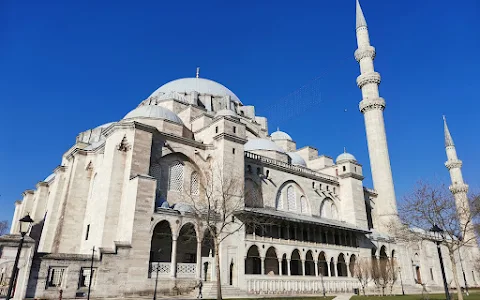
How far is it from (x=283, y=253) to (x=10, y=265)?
16.6 metres

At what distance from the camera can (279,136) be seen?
144 feet

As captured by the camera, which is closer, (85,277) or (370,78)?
(85,277)

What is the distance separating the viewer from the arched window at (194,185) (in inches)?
1012

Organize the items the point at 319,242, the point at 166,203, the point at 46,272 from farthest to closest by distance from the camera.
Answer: the point at 319,242 → the point at 166,203 → the point at 46,272

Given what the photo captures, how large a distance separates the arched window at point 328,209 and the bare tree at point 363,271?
583 centimetres

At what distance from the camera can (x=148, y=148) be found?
22.9 meters

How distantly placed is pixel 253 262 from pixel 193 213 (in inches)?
286

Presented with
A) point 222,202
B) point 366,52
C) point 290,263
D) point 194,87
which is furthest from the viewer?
point 366,52

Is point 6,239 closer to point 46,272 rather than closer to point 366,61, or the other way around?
point 46,272

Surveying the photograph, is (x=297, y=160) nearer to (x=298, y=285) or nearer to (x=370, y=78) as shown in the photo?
Result: (x=370, y=78)

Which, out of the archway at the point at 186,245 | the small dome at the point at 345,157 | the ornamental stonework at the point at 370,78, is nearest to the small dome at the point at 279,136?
the small dome at the point at 345,157

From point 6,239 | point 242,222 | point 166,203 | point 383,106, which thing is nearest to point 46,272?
point 6,239

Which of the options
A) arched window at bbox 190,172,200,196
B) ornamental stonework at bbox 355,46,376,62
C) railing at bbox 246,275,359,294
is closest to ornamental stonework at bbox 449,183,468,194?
ornamental stonework at bbox 355,46,376,62

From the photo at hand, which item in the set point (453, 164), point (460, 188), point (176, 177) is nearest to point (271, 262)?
point (176, 177)
